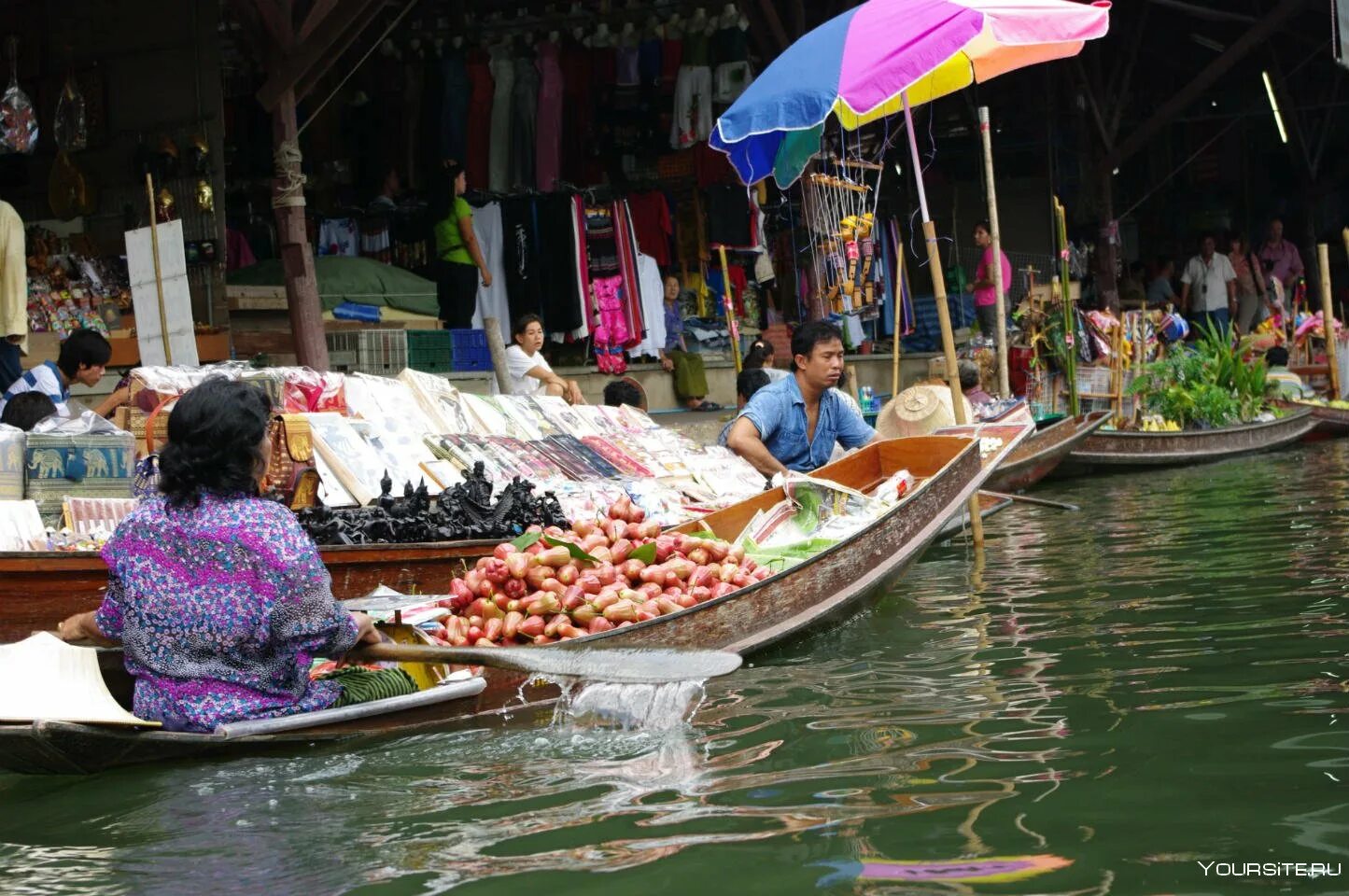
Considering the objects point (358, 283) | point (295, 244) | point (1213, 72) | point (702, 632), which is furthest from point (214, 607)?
point (1213, 72)

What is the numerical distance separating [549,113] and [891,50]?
5905mm

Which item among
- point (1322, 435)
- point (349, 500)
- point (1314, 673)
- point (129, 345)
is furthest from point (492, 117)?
point (1314, 673)

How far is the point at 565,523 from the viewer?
22.0 feet

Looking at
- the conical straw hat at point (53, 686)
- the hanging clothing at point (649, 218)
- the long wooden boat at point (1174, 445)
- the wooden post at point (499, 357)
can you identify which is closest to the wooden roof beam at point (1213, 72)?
the long wooden boat at point (1174, 445)

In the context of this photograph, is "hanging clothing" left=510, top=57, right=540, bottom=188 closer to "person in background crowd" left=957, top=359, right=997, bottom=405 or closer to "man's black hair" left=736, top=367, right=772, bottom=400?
"person in background crowd" left=957, top=359, right=997, bottom=405

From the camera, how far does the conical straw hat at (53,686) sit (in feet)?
13.0

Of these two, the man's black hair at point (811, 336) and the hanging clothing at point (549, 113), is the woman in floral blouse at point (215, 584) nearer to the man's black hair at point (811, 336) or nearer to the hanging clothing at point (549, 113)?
the man's black hair at point (811, 336)

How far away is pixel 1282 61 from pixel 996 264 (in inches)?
517

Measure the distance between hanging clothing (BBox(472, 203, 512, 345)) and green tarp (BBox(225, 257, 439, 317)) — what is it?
30.6 inches

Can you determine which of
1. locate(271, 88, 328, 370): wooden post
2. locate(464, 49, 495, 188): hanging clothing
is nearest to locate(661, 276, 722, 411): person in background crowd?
locate(464, 49, 495, 188): hanging clothing

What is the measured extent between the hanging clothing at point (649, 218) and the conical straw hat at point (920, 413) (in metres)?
3.96

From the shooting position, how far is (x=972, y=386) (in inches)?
463

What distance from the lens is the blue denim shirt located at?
24.6 ft

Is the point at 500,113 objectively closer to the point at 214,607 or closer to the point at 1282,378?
the point at 1282,378
